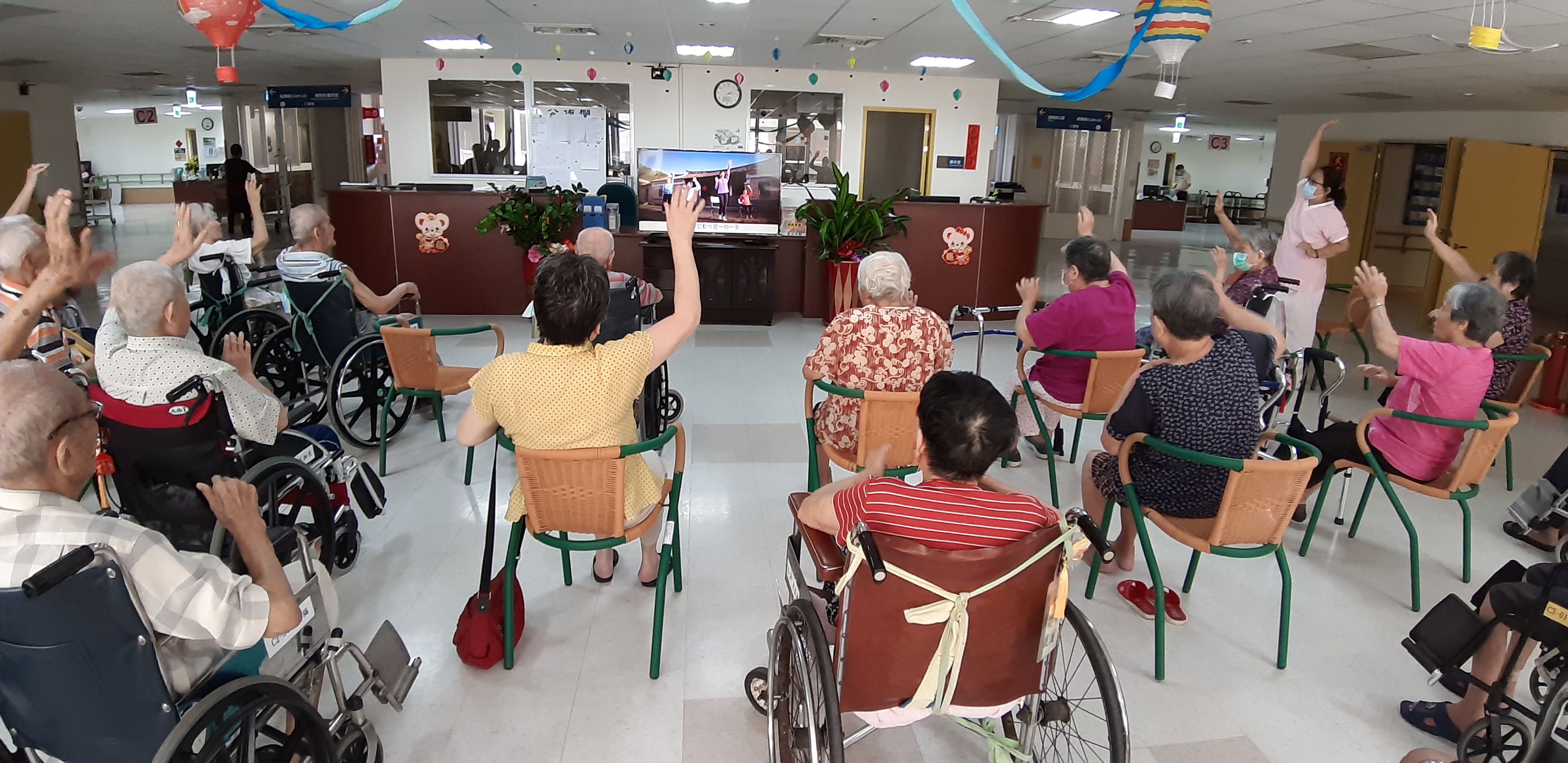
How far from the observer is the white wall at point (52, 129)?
13.8 meters

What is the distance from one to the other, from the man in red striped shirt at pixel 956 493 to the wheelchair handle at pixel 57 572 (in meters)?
1.27

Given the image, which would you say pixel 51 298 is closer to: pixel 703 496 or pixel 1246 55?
pixel 703 496

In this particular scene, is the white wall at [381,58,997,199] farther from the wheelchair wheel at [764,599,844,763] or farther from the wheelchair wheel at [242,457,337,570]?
the wheelchair wheel at [764,599,844,763]

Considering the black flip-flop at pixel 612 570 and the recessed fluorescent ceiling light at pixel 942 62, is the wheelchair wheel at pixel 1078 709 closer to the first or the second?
the black flip-flop at pixel 612 570

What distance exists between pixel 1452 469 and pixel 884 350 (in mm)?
2084

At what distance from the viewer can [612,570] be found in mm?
3100

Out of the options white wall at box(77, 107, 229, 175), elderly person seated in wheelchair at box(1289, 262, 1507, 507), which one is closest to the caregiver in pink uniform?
elderly person seated in wheelchair at box(1289, 262, 1507, 507)

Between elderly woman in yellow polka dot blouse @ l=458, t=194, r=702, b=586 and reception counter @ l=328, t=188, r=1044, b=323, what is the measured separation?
5.22 m

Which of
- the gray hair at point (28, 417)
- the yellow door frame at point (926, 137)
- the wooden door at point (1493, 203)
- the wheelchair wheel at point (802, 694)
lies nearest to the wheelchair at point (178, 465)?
the gray hair at point (28, 417)

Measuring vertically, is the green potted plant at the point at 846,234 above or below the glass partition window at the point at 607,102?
below

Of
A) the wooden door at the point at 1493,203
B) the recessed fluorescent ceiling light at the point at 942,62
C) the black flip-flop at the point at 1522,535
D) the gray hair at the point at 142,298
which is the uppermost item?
the recessed fluorescent ceiling light at the point at 942,62

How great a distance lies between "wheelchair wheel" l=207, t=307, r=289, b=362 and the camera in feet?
14.8

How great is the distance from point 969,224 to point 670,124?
3.96 meters

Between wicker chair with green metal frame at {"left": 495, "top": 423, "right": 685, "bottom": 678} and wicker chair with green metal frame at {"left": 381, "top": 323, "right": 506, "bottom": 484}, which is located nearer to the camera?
wicker chair with green metal frame at {"left": 495, "top": 423, "right": 685, "bottom": 678}
